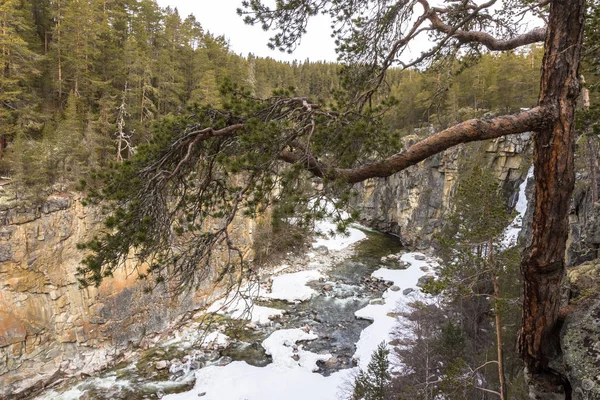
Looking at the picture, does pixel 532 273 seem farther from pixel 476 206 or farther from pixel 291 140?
pixel 476 206

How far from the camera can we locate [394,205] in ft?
104

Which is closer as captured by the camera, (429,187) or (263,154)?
(263,154)

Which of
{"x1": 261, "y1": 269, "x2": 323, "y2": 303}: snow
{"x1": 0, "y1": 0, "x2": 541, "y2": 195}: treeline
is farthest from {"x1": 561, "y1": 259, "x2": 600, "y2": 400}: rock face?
{"x1": 261, "y1": 269, "x2": 323, "y2": 303}: snow

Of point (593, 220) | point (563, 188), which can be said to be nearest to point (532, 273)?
point (563, 188)

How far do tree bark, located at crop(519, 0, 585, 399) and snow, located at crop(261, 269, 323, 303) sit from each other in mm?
14972

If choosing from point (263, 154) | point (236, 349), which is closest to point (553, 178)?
point (263, 154)

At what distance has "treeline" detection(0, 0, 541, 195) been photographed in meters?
11.7

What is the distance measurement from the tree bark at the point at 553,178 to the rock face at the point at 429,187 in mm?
17819

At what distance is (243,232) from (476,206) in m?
13.2

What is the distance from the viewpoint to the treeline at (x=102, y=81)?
1166 centimetres

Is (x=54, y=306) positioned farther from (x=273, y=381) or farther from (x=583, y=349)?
(x=583, y=349)

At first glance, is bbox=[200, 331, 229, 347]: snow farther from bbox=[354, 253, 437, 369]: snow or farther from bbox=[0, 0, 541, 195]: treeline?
bbox=[0, 0, 541, 195]: treeline

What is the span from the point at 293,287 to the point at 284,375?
23.9 ft

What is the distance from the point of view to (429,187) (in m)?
28.1
